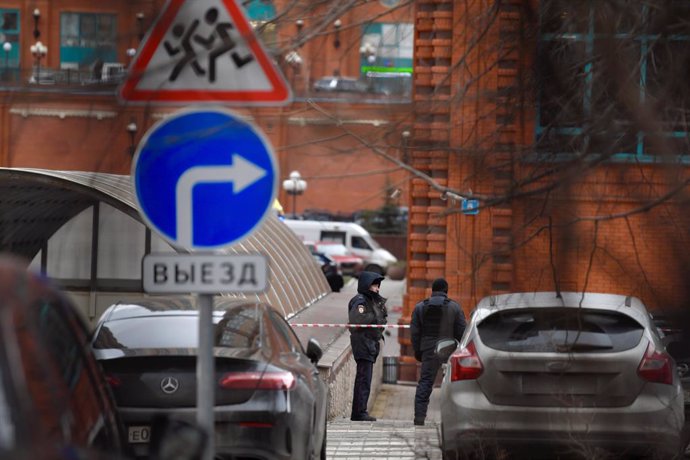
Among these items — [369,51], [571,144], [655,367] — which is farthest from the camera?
[655,367]

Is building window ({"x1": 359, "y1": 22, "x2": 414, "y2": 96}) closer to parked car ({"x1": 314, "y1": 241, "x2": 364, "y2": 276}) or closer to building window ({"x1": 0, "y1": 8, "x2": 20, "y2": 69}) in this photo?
building window ({"x1": 0, "y1": 8, "x2": 20, "y2": 69})

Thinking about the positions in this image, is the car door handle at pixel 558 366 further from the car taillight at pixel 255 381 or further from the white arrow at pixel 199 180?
the white arrow at pixel 199 180

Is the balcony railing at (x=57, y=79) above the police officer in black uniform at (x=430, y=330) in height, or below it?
above

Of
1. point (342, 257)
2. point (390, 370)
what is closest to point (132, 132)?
point (390, 370)

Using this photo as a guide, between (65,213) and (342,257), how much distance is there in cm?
3503

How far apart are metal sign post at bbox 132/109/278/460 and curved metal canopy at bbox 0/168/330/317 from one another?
15.2 feet

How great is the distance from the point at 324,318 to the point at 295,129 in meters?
16.9

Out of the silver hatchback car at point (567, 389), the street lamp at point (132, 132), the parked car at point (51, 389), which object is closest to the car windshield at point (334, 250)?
the silver hatchback car at point (567, 389)

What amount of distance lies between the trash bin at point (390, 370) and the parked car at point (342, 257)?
3189 cm

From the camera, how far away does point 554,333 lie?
9516 mm

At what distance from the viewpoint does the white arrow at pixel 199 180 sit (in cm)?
609

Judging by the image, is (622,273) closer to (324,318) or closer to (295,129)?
(295,129)

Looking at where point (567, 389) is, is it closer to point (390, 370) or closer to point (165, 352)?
point (165, 352)

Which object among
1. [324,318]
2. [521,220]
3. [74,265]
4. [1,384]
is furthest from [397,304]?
[1,384]
